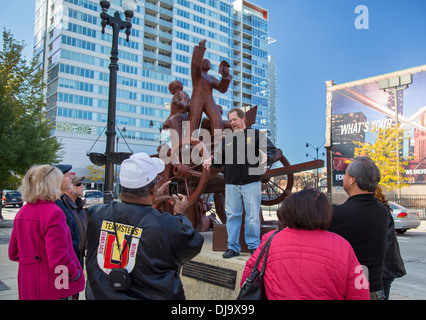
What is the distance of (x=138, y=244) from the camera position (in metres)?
1.87

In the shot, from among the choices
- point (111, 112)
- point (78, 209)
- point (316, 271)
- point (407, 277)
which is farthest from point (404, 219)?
point (316, 271)

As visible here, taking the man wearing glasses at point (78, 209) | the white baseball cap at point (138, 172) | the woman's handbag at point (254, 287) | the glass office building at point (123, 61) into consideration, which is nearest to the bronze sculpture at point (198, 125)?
the man wearing glasses at point (78, 209)

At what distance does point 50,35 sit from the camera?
5312 centimetres

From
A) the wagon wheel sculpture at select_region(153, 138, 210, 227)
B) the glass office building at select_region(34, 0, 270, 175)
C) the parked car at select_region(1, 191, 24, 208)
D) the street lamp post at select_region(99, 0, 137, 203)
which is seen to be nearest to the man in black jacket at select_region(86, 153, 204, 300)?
the wagon wheel sculpture at select_region(153, 138, 210, 227)

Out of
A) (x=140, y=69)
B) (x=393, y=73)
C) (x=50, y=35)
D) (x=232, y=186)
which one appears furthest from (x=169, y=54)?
(x=232, y=186)

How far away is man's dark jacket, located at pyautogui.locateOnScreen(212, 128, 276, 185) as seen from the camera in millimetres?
3910

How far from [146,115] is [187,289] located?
5491 centimetres

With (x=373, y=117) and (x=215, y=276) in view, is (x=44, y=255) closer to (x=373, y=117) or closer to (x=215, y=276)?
(x=215, y=276)

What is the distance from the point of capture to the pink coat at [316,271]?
1.74 meters

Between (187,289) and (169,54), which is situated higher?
(169,54)

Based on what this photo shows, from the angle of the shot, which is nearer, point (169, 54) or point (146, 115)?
point (146, 115)

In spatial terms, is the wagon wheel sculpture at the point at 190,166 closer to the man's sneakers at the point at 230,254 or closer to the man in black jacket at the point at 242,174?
the man in black jacket at the point at 242,174
